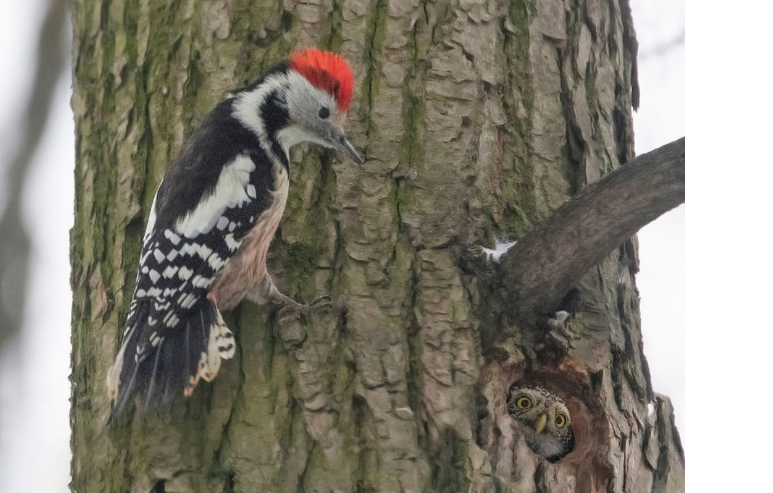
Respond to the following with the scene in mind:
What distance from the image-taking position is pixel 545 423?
6.76 feet

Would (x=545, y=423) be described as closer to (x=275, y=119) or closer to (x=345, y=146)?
(x=345, y=146)

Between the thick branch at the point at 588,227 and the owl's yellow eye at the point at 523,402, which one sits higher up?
the thick branch at the point at 588,227

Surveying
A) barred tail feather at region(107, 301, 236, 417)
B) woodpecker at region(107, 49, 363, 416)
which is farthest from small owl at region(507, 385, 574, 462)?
barred tail feather at region(107, 301, 236, 417)

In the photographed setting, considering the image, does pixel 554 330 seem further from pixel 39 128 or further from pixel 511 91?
pixel 39 128

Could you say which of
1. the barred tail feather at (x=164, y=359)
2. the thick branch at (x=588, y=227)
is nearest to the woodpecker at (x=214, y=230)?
the barred tail feather at (x=164, y=359)

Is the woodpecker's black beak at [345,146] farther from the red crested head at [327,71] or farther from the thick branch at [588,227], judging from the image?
the thick branch at [588,227]

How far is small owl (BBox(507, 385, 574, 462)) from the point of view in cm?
206

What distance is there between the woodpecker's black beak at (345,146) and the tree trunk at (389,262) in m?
0.05

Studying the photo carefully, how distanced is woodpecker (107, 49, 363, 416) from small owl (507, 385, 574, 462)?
0.65 metres

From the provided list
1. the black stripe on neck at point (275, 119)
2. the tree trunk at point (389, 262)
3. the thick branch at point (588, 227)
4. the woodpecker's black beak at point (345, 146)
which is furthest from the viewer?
the black stripe on neck at point (275, 119)

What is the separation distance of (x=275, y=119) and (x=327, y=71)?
0.29 metres

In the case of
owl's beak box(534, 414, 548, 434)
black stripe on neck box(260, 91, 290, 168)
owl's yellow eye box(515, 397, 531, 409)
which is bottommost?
owl's beak box(534, 414, 548, 434)

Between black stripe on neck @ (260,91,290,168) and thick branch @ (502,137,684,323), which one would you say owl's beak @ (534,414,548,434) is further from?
black stripe on neck @ (260,91,290,168)

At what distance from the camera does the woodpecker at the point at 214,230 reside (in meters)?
1.96
